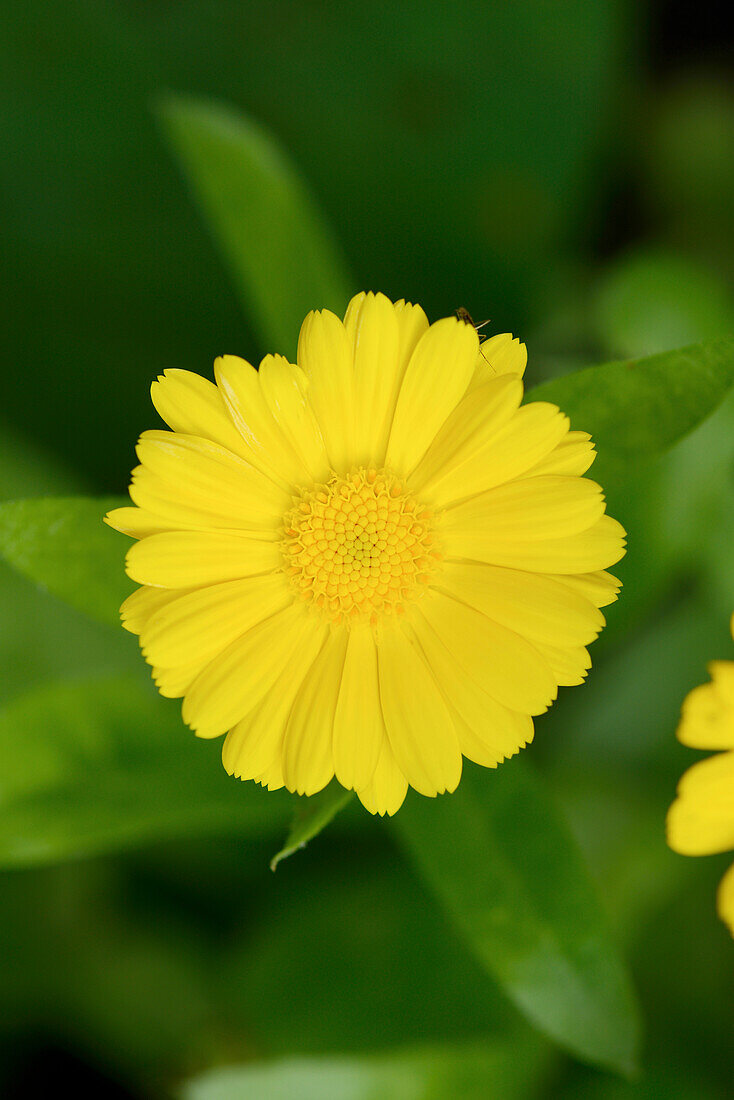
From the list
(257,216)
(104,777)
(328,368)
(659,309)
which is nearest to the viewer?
(328,368)

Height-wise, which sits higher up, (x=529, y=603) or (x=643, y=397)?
(x=643, y=397)

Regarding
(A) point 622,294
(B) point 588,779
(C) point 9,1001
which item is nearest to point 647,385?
(A) point 622,294

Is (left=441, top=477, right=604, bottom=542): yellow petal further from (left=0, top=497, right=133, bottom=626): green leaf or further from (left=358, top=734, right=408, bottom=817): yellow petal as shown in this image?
(left=0, top=497, right=133, bottom=626): green leaf

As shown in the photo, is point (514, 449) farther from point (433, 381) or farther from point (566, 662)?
point (566, 662)

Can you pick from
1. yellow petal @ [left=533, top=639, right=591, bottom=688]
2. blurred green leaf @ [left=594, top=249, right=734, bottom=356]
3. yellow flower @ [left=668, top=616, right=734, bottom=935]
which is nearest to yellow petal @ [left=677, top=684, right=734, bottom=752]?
yellow flower @ [left=668, top=616, right=734, bottom=935]

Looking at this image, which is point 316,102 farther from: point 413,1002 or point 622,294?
point 413,1002

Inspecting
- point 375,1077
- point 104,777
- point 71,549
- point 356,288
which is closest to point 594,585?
point 71,549
